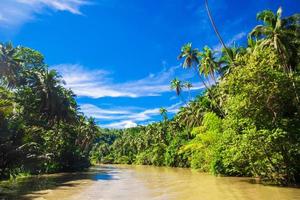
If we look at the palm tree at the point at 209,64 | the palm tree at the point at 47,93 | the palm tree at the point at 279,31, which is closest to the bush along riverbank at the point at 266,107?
the palm tree at the point at 279,31

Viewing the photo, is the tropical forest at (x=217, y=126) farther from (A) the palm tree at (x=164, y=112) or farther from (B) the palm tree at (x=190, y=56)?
(A) the palm tree at (x=164, y=112)

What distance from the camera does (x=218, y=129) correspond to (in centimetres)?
4216

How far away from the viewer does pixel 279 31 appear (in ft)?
109

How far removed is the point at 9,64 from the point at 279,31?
28698 millimetres

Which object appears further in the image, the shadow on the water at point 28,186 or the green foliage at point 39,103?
the green foliage at point 39,103

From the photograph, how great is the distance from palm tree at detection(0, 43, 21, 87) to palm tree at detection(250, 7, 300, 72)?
86.5 ft

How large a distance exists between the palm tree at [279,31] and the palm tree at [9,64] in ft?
86.5

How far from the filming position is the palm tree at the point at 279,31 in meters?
32.5

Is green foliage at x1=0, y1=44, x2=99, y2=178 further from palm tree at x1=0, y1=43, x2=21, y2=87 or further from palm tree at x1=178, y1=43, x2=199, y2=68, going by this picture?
palm tree at x1=178, y1=43, x2=199, y2=68

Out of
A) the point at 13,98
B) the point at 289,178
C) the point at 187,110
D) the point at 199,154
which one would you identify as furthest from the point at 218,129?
the point at 187,110

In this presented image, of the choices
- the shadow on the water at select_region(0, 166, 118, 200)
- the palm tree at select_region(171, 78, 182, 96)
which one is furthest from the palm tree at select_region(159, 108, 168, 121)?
the shadow on the water at select_region(0, 166, 118, 200)

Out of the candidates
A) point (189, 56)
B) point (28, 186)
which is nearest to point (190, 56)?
point (189, 56)

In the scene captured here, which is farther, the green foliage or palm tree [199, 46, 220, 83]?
palm tree [199, 46, 220, 83]

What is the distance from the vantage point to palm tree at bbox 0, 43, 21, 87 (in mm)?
42188
